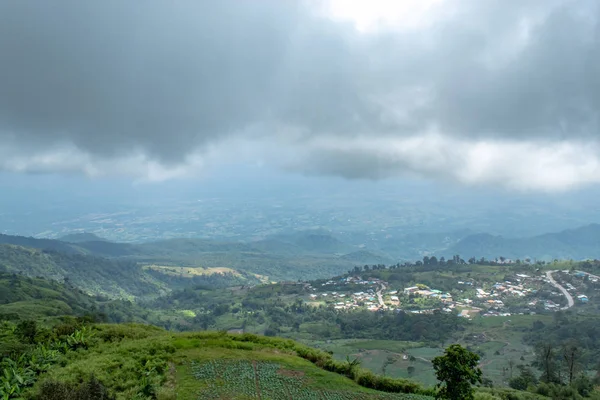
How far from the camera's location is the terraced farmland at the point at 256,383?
2259 centimetres

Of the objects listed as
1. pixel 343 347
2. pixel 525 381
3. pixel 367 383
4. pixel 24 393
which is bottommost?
pixel 343 347

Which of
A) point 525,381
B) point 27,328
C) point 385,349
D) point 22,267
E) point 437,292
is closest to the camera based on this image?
point 27,328

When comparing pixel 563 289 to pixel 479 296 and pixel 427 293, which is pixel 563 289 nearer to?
pixel 479 296

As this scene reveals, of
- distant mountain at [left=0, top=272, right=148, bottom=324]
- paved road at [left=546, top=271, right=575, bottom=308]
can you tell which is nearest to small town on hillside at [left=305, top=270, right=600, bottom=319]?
paved road at [left=546, top=271, right=575, bottom=308]

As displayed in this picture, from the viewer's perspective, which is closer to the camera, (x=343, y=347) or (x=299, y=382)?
(x=299, y=382)

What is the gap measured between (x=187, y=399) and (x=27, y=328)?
51.2 ft

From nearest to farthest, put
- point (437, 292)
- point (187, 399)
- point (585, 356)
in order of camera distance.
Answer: point (187, 399) < point (585, 356) < point (437, 292)

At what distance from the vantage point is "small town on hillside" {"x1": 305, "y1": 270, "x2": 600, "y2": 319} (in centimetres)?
11838

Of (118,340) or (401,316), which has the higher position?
(118,340)

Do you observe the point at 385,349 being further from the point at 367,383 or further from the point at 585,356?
the point at 367,383

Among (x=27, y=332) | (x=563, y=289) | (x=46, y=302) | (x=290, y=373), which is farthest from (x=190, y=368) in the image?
(x=563, y=289)

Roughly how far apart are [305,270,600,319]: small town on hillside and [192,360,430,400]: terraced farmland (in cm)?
9720

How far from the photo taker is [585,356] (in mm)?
69688

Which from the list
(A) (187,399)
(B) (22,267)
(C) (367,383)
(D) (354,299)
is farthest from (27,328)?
(B) (22,267)
